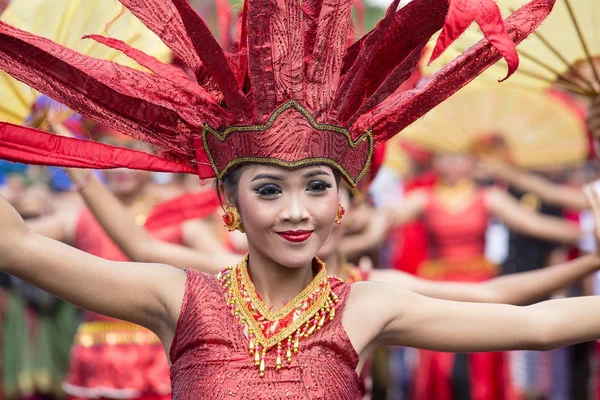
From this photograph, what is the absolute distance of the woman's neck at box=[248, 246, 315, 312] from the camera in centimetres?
346

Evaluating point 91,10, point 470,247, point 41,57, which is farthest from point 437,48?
point 470,247

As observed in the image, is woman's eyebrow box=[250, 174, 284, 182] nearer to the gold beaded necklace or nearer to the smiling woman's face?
the smiling woman's face

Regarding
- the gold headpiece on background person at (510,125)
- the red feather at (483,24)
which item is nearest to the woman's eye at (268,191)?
the red feather at (483,24)

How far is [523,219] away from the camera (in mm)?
9664

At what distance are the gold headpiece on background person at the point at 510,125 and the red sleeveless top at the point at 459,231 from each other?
0.65 meters

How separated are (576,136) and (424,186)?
171cm

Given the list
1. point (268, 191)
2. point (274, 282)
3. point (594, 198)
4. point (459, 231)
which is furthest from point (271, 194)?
point (459, 231)

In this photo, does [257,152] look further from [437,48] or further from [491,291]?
[491,291]

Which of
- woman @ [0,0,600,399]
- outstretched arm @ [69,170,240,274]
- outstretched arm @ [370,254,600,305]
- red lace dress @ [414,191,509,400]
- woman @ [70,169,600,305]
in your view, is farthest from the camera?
red lace dress @ [414,191,509,400]

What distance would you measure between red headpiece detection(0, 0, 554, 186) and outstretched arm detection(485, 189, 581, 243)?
19.7 feet

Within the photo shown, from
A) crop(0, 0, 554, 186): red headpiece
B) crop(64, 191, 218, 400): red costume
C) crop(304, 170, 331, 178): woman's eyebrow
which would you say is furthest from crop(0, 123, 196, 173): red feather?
crop(64, 191, 218, 400): red costume

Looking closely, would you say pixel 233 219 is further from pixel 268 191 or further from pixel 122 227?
A: pixel 122 227

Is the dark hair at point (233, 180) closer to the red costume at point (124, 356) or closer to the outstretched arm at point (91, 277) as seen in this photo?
the outstretched arm at point (91, 277)

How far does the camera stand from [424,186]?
10.3 metres
